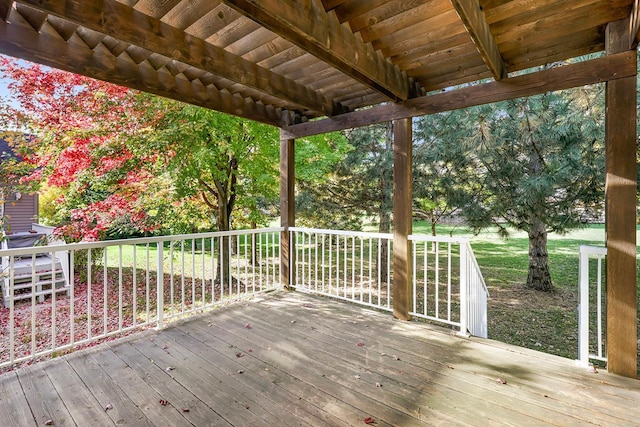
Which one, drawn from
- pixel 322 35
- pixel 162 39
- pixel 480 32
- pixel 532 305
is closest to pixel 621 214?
pixel 480 32

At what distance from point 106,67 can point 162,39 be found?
0.67 m

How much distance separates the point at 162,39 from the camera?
2.24 m

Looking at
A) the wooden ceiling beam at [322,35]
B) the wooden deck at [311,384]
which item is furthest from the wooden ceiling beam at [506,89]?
the wooden deck at [311,384]

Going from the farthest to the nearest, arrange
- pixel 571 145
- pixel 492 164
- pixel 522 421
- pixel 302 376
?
1. pixel 492 164
2. pixel 571 145
3. pixel 302 376
4. pixel 522 421

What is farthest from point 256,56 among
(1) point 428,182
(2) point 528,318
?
(2) point 528,318

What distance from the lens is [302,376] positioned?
2.40 metres

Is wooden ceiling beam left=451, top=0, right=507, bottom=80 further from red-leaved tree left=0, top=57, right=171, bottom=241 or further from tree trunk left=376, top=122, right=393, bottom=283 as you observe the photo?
red-leaved tree left=0, top=57, right=171, bottom=241

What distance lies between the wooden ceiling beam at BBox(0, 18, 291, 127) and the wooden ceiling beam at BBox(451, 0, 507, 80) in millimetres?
2578

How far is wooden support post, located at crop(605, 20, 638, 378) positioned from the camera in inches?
92.7

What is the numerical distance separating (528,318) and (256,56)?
6.07 metres

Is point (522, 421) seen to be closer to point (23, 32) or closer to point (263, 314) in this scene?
point (263, 314)

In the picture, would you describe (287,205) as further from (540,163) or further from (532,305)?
(532,305)

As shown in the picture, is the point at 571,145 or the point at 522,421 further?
the point at 571,145

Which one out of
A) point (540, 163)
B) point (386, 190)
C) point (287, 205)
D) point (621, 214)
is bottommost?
point (621, 214)
